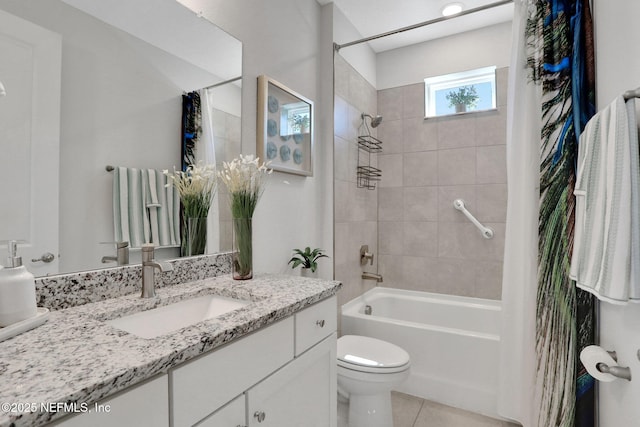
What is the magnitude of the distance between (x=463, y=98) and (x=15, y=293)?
2.97 m

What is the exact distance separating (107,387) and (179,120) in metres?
1.02

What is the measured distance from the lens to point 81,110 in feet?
3.19

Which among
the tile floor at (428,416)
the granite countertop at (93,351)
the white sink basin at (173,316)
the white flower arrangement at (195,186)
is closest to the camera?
the granite countertop at (93,351)

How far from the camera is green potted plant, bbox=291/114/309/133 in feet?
6.34

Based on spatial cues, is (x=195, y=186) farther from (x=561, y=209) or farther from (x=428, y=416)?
(x=428, y=416)

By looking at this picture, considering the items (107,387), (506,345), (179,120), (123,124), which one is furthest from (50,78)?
(506,345)

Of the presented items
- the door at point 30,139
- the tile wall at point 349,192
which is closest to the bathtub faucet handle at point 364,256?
the tile wall at point 349,192

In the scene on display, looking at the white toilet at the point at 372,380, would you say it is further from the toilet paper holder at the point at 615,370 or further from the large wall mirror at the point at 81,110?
the large wall mirror at the point at 81,110

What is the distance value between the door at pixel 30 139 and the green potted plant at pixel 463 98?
8.67 ft

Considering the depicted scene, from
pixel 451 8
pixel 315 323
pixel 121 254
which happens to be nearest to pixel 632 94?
pixel 315 323

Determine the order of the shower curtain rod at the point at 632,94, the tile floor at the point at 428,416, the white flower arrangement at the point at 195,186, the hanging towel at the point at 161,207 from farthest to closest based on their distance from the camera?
the tile floor at the point at 428,416 < the white flower arrangement at the point at 195,186 < the hanging towel at the point at 161,207 < the shower curtain rod at the point at 632,94

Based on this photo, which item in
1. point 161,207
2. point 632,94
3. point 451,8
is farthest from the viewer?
point 451,8

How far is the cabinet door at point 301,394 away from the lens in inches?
34.8

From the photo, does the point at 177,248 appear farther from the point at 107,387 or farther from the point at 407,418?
the point at 407,418
